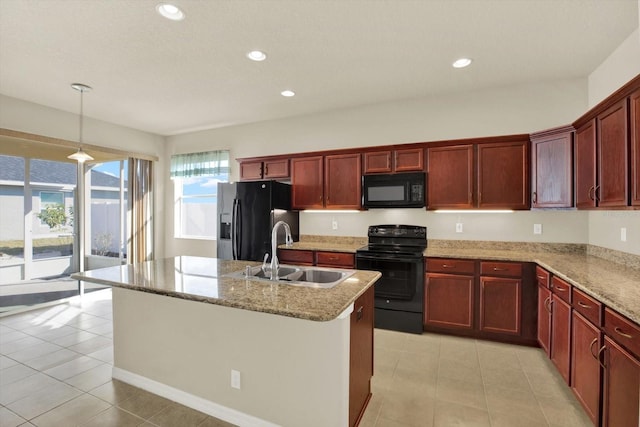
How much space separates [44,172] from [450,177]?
228 inches

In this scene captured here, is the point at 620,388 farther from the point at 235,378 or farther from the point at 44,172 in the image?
the point at 44,172

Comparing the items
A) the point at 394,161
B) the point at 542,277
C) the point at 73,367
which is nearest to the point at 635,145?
the point at 542,277

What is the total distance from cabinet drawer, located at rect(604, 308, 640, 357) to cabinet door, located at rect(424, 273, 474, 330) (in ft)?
5.11

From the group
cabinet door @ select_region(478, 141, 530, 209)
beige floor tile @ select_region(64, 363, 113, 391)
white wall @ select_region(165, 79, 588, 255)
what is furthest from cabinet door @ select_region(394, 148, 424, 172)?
beige floor tile @ select_region(64, 363, 113, 391)

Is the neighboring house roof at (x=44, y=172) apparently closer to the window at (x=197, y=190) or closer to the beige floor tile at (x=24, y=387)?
the window at (x=197, y=190)

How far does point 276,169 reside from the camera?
15.0 feet

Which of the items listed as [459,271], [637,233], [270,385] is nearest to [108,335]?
[270,385]

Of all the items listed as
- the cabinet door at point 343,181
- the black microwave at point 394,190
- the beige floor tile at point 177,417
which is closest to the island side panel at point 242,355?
the beige floor tile at point 177,417

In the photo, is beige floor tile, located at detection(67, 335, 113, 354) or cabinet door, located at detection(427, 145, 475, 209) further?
cabinet door, located at detection(427, 145, 475, 209)

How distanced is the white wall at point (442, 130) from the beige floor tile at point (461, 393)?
71.3 inches

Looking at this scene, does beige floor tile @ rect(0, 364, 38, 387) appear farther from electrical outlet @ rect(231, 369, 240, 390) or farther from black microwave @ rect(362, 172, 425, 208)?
black microwave @ rect(362, 172, 425, 208)

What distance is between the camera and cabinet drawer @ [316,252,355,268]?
373 centimetres

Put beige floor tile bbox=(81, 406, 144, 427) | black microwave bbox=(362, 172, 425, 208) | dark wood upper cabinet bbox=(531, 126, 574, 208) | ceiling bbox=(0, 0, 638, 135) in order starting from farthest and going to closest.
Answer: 1. black microwave bbox=(362, 172, 425, 208)
2. dark wood upper cabinet bbox=(531, 126, 574, 208)
3. ceiling bbox=(0, 0, 638, 135)
4. beige floor tile bbox=(81, 406, 144, 427)

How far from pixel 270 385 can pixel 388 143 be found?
326 centimetres
